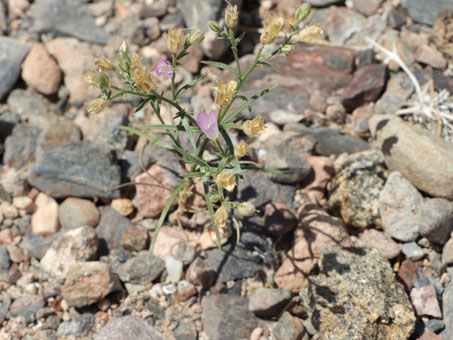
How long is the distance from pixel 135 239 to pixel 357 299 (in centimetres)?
189

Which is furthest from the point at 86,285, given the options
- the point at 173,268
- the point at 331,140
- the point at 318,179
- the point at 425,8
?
the point at 425,8

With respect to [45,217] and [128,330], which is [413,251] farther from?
[45,217]

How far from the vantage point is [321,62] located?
4.88 m

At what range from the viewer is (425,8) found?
4969 millimetres

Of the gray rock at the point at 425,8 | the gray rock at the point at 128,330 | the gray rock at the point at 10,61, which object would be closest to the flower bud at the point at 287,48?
the gray rock at the point at 128,330

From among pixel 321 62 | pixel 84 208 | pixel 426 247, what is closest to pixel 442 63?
pixel 321 62

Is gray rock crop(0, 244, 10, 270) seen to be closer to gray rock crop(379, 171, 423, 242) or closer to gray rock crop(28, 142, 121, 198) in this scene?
gray rock crop(28, 142, 121, 198)

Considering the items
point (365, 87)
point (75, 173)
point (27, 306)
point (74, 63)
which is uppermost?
point (74, 63)

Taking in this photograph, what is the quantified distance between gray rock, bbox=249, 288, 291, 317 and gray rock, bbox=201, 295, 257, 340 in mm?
92

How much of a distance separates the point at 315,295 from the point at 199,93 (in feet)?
8.34

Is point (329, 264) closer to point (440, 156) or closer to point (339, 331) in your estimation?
point (339, 331)

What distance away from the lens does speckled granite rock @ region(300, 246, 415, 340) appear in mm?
3078

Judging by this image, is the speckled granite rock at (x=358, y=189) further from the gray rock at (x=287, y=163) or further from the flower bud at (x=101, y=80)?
the flower bud at (x=101, y=80)

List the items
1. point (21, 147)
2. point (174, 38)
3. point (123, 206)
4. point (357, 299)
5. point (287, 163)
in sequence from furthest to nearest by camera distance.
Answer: point (21, 147) < point (123, 206) < point (287, 163) < point (357, 299) < point (174, 38)
